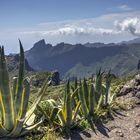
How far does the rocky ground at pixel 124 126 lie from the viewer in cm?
883

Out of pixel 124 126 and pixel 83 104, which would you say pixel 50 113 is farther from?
pixel 124 126

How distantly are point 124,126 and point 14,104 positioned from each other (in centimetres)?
374

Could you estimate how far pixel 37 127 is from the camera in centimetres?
806

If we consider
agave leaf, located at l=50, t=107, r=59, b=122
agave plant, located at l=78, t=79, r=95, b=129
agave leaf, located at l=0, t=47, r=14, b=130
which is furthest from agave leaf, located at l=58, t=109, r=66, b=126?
agave leaf, located at l=0, t=47, r=14, b=130

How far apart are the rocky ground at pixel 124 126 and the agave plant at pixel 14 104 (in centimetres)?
144

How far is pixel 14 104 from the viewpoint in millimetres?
7562

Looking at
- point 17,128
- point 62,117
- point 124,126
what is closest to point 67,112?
point 62,117

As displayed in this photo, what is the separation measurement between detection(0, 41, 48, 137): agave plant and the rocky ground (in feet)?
4.72

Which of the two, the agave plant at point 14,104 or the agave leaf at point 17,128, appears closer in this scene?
the agave plant at point 14,104

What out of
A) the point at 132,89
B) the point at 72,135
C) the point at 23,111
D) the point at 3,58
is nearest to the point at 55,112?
the point at 72,135

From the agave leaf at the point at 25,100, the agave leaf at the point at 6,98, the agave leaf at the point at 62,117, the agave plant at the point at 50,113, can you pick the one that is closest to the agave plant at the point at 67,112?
the agave leaf at the point at 62,117

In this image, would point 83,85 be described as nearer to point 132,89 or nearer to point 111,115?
point 111,115

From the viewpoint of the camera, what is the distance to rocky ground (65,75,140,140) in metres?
Result: 8.83

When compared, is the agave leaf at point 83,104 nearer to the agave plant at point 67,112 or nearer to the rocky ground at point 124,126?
the rocky ground at point 124,126
